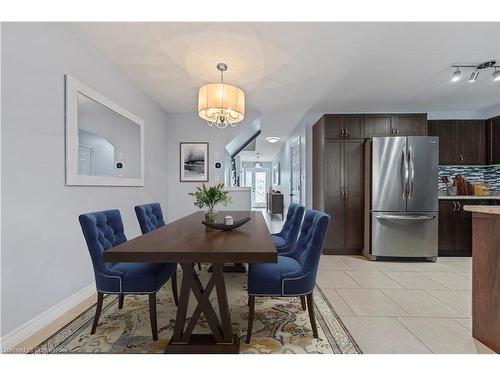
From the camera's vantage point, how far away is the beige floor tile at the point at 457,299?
7.89 ft

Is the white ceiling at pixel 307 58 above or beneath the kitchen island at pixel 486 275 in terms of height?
above

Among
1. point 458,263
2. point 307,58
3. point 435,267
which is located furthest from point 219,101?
point 458,263

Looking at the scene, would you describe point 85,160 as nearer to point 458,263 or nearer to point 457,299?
point 457,299

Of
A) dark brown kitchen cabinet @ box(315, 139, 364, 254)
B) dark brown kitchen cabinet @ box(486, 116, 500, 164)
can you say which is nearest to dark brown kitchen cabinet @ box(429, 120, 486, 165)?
dark brown kitchen cabinet @ box(486, 116, 500, 164)

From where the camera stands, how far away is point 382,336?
6.41ft

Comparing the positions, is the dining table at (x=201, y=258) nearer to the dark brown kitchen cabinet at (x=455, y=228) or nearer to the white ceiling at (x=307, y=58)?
the white ceiling at (x=307, y=58)

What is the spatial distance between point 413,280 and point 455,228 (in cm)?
170

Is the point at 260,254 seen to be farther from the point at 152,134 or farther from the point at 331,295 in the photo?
the point at 152,134

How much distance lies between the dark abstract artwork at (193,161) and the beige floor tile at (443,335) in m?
3.79

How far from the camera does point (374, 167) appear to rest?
13.0 ft

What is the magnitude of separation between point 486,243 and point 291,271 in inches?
50.4

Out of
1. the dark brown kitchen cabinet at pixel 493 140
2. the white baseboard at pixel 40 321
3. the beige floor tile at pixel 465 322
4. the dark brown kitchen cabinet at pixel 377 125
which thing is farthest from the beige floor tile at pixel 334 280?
the dark brown kitchen cabinet at pixel 493 140

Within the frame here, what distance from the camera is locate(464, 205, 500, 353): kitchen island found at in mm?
1651

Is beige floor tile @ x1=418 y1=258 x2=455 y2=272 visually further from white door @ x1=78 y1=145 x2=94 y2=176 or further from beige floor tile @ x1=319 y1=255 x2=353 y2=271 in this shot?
white door @ x1=78 y1=145 x2=94 y2=176
